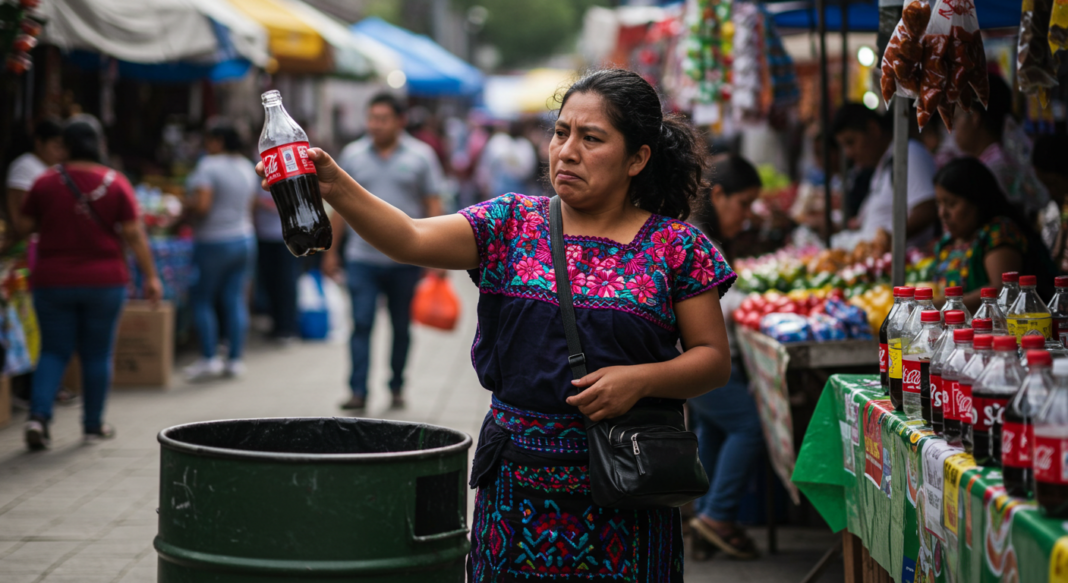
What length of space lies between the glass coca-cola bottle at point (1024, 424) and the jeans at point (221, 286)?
312 inches

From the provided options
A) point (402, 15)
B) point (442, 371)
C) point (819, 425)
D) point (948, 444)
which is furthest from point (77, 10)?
point (402, 15)

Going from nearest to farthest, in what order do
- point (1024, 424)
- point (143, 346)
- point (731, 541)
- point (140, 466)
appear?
point (1024, 424), point (731, 541), point (140, 466), point (143, 346)

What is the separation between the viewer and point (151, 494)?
572 centimetres

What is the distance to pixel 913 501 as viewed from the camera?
2828 mm

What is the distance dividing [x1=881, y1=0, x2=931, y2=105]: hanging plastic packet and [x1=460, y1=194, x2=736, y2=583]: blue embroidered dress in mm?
1159

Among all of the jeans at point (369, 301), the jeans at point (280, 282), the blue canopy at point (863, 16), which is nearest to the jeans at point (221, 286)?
the jeans at point (280, 282)

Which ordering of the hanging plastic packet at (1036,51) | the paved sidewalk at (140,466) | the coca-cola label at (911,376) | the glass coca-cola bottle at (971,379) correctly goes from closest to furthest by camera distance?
1. the glass coca-cola bottle at (971,379)
2. the coca-cola label at (911,376)
3. the hanging plastic packet at (1036,51)
4. the paved sidewalk at (140,466)

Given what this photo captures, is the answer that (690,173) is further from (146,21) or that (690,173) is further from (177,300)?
(177,300)

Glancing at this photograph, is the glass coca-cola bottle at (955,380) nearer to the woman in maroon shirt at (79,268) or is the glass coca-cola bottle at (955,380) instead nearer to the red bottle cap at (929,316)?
the red bottle cap at (929,316)

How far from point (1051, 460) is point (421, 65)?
1789 cm

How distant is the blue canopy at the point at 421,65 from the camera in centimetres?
1862

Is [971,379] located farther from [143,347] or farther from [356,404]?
[143,347]

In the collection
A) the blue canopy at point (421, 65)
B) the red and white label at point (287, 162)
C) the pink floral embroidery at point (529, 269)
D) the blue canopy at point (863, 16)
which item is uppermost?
the blue canopy at point (421, 65)

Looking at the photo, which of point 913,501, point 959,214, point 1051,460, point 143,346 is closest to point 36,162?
point 143,346
